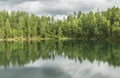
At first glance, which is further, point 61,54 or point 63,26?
point 63,26

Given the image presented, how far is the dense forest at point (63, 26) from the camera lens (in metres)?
121

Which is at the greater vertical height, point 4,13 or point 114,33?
point 4,13

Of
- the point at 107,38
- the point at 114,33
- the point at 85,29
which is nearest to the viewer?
the point at 114,33

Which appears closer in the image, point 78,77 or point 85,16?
point 78,77

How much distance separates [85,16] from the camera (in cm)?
14688

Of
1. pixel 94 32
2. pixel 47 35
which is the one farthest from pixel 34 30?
pixel 94 32

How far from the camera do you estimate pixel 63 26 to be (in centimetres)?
15400

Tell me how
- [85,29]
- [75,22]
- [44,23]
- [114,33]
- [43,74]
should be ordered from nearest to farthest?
[43,74] < [114,33] < [85,29] < [75,22] < [44,23]

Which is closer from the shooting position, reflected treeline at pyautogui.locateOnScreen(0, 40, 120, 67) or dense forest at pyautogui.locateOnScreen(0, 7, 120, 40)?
reflected treeline at pyautogui.locateOnScreen(0, 40, 120, 67)

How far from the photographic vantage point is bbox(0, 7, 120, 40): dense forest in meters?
121

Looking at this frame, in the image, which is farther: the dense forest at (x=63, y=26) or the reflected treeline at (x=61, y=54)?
the dense forest at (x=63, y=26)

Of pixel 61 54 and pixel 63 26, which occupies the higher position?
pixel 63 26

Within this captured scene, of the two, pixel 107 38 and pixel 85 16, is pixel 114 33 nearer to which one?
pixel 107 38

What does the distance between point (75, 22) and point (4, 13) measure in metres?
46.6
